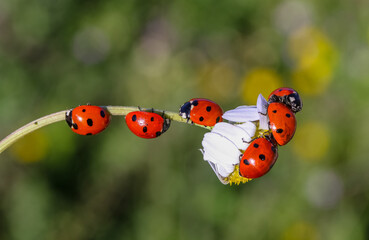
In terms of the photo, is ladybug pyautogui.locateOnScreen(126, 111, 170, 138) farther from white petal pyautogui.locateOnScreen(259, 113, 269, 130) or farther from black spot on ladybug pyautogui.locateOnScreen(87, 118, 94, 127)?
white petal pyautogui.locateOnScreen(259, 113, 269, 130)

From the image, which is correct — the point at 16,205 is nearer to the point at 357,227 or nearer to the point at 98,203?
the point at 98,203

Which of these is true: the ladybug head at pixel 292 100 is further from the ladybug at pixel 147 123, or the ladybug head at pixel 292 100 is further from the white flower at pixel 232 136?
the ladybug at pixel 147 123

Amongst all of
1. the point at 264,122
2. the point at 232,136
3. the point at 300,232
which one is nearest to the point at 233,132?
the point at 232,136

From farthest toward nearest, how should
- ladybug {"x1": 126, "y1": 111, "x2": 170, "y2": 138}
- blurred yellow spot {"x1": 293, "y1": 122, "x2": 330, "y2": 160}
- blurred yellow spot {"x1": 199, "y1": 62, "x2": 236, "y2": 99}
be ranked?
blurred yellow spot {"x1": 199, "y1": 62, "x2": 236, "y2": 99}, blurred yellow spot {"x1": 293, "y1": 122, "x2": 330, "y2": 160}, ladybug {"x1": 126, "y1": 111, "x2": 170, "y2": 138}

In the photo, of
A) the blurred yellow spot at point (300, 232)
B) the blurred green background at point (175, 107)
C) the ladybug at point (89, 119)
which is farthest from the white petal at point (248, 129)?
the blurred yellow spot at point (300, 232)

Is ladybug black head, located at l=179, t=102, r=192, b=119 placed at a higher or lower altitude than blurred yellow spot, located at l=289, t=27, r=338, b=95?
lower

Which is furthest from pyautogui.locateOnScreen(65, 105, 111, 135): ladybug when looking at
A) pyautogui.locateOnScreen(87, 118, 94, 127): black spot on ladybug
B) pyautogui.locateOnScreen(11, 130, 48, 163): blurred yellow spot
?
pyautogui.locateOnScreen(11, 130, 48, 163): blurred yellow spot

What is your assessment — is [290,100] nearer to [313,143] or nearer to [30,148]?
[313,143]
